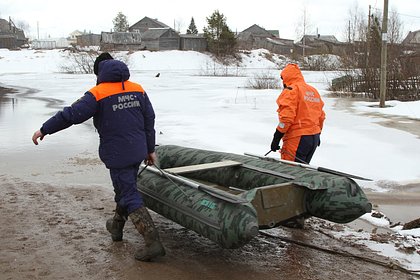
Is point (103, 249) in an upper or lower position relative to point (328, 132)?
lower

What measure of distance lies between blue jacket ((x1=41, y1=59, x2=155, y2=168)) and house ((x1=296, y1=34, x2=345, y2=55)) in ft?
70.3

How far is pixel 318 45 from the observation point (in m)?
58.0

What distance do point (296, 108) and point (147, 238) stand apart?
2.18m

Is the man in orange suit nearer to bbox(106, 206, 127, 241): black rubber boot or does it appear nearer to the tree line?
bbox(106, 206, 127, 241): black rubber boot

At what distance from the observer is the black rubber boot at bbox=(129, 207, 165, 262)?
4.08 m

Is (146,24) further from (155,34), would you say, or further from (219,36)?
(219,36)

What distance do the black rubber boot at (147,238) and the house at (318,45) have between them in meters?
21.6

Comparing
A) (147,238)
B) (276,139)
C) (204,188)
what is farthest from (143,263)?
(276,139)

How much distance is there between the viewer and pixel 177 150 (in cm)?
586

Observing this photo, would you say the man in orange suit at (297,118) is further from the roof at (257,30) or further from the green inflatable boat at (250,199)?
the roof at (257,30)

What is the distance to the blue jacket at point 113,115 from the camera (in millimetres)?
4035

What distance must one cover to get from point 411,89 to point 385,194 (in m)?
12.4

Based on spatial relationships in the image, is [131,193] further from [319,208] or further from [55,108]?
[55,108]

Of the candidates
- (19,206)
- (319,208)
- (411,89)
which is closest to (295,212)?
(319,208)
